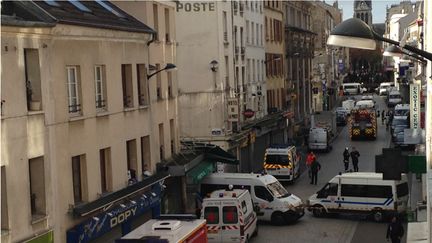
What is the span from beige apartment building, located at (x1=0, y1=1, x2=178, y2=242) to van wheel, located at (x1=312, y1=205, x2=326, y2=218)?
793cm

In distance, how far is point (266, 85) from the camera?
56.7 metres

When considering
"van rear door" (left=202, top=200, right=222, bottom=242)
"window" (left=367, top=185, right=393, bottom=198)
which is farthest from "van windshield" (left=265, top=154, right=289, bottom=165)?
"van rear door" (left=202, top=200, right=222, bottom=242)

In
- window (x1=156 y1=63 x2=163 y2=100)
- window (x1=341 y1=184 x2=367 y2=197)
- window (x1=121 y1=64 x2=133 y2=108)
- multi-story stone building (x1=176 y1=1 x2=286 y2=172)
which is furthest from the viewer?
multi-story stone building (x1=176 y1=1 x2=286 y2=172)

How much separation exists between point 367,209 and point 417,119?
12487mm

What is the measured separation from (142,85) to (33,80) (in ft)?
29.8

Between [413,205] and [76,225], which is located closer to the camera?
[76,225]

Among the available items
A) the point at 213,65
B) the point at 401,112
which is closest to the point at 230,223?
the point at 213,65

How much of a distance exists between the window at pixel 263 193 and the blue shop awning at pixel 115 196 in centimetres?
479

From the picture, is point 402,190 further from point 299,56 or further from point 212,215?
point 299,56

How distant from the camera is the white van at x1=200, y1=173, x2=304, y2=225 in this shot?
97.1 ft

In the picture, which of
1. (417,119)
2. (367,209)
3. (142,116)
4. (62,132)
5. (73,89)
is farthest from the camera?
(417,119)

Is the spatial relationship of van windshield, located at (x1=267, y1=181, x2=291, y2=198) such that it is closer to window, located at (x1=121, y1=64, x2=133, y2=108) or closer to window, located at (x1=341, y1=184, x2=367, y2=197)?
window, located at (x1=341, y1=184, x2=367, y2=197)

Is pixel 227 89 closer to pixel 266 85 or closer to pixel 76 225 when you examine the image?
pixel 266 85

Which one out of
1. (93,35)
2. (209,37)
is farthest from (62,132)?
(209,37)
